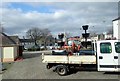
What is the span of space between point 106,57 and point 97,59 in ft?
1.83

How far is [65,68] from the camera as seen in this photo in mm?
15102

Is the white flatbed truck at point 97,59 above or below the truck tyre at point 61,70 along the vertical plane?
above

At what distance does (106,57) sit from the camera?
14242 mm

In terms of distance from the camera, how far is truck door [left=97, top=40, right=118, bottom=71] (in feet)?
46.4

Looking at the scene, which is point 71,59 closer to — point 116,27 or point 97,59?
point 97,59

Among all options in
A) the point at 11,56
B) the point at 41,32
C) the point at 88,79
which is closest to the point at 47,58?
the point at 88,79

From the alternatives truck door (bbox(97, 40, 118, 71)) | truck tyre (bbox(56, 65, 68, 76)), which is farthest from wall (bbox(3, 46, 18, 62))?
truck door (bbox(97, 40, 118, 71))

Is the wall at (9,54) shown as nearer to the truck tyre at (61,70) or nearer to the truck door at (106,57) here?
the truck tyre at (61,70)

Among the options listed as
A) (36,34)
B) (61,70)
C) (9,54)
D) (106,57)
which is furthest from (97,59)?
(36,34)

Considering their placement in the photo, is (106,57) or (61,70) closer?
(106,57)

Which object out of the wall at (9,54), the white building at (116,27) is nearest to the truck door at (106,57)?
the wall at (9,54)

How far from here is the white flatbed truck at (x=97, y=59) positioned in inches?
558

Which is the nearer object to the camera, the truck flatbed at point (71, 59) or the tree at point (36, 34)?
the truck flatbed at point (71, 59)

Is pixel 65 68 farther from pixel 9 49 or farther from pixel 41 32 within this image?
pixel 41 32
